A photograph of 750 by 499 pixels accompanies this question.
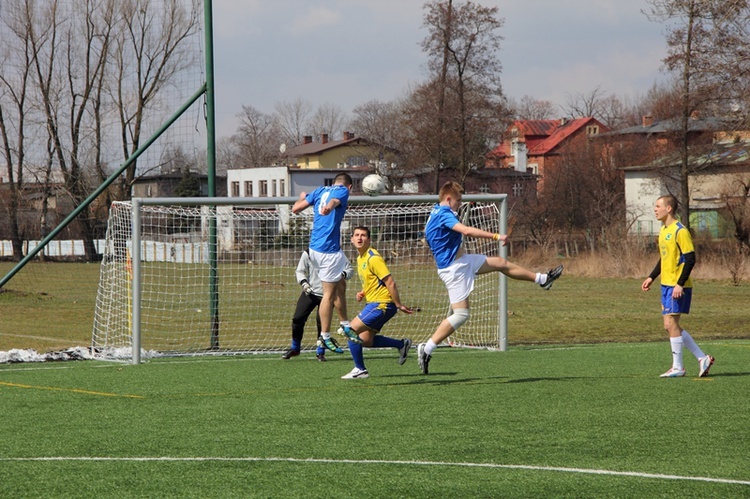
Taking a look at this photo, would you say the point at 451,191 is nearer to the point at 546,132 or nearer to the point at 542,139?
the point at 542,139

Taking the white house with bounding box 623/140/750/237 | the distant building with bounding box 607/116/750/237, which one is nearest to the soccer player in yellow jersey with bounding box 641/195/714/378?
the distant building with bounding box 607/116/750/237

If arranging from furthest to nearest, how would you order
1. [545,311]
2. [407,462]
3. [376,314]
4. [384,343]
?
[545,311] < [384,343] < [376,314] < [407,462]

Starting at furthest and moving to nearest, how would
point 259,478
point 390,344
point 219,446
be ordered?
point 390,344
point 219,446
point 259,478

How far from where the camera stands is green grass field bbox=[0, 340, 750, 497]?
5461 millimetres

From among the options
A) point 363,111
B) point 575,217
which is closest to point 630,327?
point 575,217

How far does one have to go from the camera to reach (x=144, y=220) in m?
14.2

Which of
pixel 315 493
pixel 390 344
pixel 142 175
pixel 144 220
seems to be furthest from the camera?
pixel 142 175

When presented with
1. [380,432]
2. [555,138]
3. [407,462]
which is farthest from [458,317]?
[555,138]

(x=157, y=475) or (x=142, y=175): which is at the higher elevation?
(x=142, y=175)

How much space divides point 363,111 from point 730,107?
188 feet

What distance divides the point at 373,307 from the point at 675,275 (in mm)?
3137

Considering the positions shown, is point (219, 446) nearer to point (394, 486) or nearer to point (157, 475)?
point (157, 475)

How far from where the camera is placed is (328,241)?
11.3m

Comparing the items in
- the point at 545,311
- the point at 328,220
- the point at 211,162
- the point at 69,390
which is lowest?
the point at 545,311
